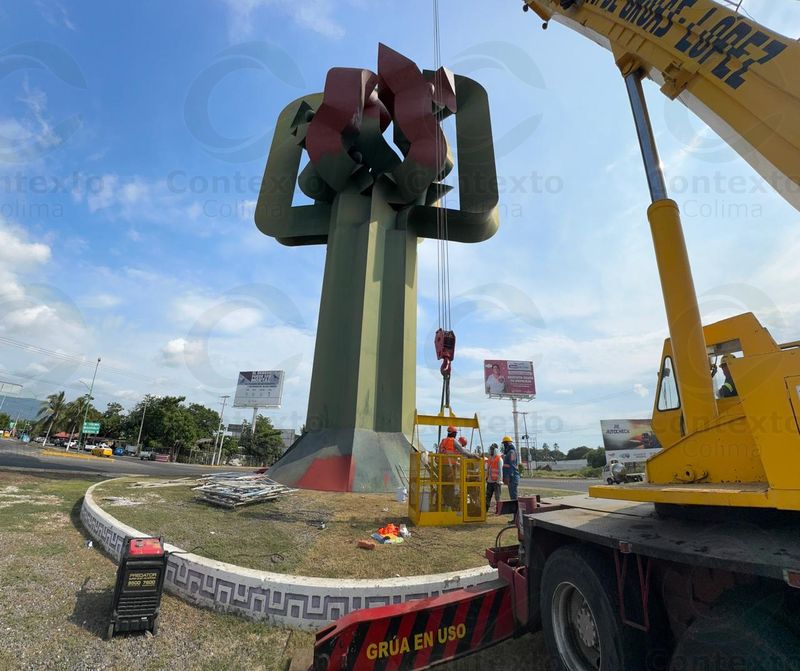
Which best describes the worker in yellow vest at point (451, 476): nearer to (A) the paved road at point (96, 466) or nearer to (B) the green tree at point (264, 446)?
(A) the paved road at point (96, 466)

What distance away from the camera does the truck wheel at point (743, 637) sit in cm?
190

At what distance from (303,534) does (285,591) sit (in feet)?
9.56

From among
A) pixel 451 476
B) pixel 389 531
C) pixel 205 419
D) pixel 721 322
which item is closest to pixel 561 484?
pixel 451 476

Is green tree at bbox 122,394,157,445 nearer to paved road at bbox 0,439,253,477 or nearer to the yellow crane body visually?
paved road at bbox 0,439,253,477

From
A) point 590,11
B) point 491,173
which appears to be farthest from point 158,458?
point 590,11

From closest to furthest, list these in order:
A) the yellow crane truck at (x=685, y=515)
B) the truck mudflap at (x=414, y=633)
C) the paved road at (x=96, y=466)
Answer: the yellow crane truck at (x=685, y=515), the truck mudflap at (x=414, y=633), the paved road at (x=96, y=466)

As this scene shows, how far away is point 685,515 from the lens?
306cm

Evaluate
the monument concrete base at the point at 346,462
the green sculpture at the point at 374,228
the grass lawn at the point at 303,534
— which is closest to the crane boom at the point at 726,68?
the grass lawn at the point at 303,534

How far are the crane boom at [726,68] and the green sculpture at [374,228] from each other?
1173 cm

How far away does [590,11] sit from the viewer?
17.3 ft

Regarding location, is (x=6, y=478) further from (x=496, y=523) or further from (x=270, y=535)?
(x=496, y=523)

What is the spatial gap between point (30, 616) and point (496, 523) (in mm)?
7647

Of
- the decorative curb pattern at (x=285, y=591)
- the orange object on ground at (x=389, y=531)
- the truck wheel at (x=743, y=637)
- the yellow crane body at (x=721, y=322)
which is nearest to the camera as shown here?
the truck wheel at (x=743, y=637)

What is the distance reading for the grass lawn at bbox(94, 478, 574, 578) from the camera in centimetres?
556
